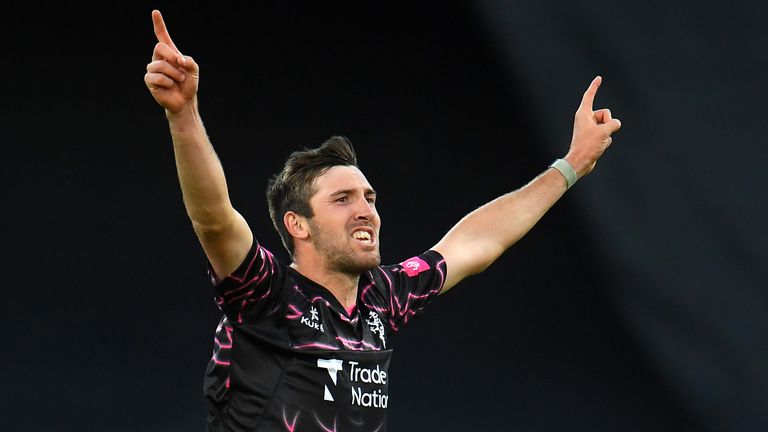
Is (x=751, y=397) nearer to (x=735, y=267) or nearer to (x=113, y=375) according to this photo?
(x=735, y=267)

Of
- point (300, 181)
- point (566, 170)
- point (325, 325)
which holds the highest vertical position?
point (300, 181)

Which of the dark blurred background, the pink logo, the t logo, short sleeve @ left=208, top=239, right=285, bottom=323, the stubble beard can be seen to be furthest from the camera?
the dark blurred background

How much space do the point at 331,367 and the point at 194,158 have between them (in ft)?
2.42

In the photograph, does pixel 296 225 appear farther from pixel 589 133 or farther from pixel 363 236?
pixel 589 133

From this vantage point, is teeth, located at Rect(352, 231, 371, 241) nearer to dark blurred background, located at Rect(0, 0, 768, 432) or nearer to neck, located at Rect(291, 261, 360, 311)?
neck, located at Rect(291, 261, 360, 311)

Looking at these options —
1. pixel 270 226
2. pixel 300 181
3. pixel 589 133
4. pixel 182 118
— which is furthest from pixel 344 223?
pixel 270 226

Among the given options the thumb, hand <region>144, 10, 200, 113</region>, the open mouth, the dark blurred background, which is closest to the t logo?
the open mouth

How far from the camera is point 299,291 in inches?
124

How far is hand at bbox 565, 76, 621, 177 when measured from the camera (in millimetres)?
3756

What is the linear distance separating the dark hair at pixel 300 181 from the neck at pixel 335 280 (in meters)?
0.12

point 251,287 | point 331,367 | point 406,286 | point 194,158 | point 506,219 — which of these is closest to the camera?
point 194,158

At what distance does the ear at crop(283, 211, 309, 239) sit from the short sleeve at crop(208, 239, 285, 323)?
0.25 meters

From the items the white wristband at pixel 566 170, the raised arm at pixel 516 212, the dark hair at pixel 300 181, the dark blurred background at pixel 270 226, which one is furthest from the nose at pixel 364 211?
the dark blurred background at pixel 270 226

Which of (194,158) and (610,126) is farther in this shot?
(610,126)
